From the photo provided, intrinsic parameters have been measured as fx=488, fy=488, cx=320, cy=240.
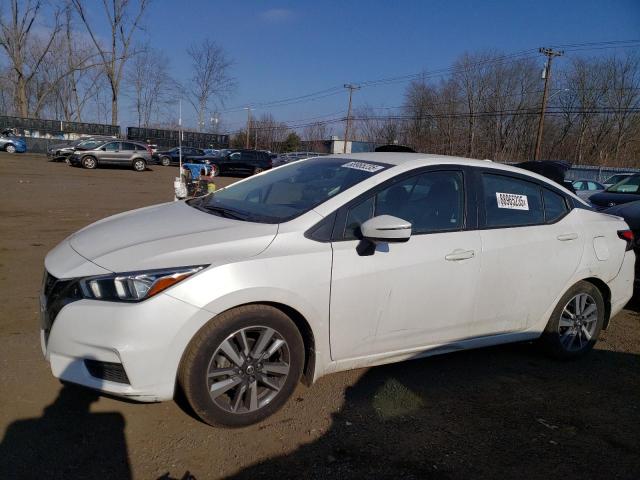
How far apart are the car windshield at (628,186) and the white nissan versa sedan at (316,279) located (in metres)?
8.60

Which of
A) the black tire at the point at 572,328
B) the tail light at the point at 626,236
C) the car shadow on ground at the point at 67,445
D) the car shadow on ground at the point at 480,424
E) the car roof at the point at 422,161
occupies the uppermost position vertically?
the car roof at the point at 422,161

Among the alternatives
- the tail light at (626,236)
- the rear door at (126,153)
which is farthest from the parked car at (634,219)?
the rear door at (126,153)

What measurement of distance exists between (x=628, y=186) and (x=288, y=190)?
35.9 ft

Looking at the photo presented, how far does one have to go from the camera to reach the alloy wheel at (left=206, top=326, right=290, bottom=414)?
268 centimetres

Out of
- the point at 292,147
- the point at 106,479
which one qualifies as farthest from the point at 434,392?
the point at 292,147

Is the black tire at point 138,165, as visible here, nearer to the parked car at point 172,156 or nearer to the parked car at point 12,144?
the parked car at point 172,156

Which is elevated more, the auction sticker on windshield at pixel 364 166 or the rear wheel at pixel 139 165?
the auction sticker on windshield at pixel 364 166

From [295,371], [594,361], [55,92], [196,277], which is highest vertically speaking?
[55,92]

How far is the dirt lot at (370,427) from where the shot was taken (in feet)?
8.22

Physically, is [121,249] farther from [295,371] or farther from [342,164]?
[342,164]

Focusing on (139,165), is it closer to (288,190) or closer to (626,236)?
(288,190)

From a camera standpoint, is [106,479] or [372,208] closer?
[106,479]

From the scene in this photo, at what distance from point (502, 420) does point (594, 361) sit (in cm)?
162

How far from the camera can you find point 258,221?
303cm
